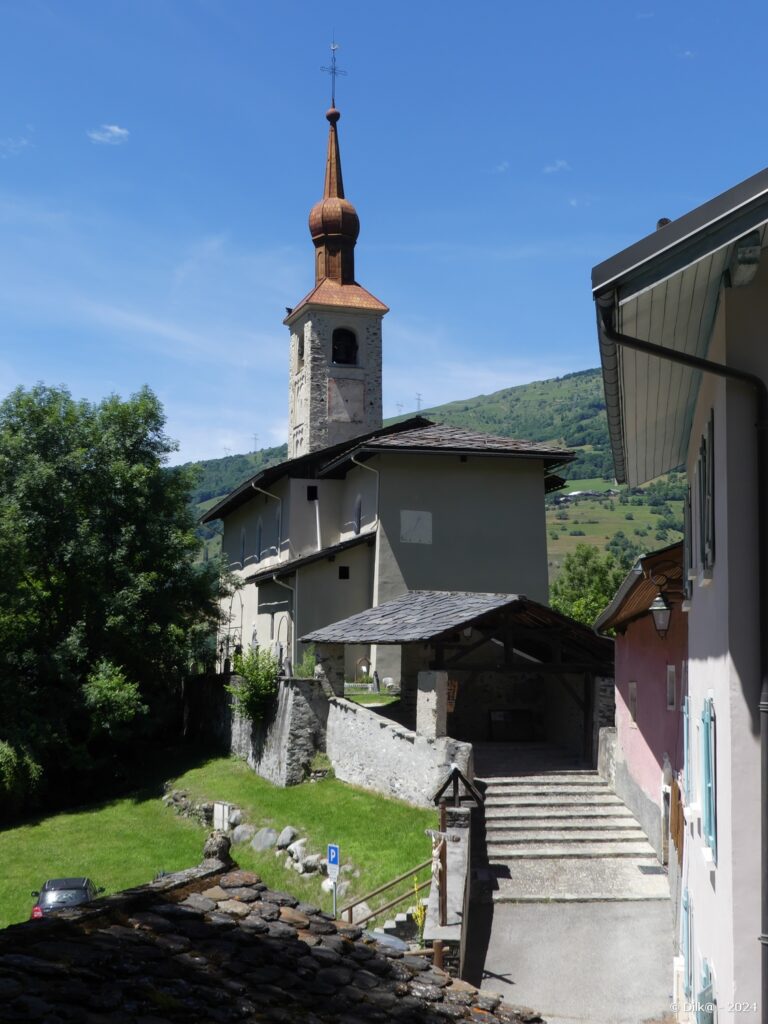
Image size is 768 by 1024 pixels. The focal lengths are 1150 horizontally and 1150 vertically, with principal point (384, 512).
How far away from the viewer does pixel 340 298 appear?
46.4m

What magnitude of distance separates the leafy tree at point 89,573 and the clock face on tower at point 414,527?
751cm

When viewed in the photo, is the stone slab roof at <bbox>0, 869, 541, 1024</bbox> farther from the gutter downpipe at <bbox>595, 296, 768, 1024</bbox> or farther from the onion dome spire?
the onion dome spire

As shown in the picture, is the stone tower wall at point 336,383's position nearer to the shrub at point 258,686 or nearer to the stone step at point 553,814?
the shrub at point 258,686

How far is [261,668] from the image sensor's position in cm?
3022

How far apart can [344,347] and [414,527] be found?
45.8 feet

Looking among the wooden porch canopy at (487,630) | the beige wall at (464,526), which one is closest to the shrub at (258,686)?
the wooden porch canopy at (487,630)

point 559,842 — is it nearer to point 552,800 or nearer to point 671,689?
point 552,800

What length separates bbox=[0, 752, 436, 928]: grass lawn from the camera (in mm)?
21109

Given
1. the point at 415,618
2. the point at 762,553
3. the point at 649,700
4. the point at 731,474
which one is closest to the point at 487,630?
the point at 415,618

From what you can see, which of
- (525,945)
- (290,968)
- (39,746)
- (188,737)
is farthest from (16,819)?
(290,968)

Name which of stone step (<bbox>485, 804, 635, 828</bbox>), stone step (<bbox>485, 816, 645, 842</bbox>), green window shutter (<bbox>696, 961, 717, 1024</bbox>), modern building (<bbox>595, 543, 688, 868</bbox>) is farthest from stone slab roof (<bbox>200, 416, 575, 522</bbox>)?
green window shutter (<bbox>696, 961, 717, 1024</bbox>)

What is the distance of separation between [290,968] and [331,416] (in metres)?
39.4

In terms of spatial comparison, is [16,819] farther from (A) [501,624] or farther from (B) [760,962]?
(B) [760,962]

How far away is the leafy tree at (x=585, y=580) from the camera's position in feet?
160
